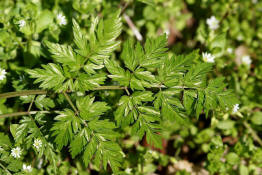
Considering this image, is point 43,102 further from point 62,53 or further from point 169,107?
point 169,107

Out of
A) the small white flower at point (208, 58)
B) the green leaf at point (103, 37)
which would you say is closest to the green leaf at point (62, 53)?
the green leaf at point (103, 37)

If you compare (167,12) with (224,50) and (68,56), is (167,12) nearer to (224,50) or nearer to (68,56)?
(224,50)

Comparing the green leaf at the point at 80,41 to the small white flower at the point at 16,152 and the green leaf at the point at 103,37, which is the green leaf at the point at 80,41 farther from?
the small white flower at the point at 16,152

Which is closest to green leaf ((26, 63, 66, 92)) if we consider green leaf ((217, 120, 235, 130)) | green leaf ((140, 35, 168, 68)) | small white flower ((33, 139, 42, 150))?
small white flower ((33, 139, 42, 150))

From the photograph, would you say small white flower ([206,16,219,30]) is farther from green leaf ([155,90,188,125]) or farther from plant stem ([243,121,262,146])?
green leaf ([155,90,188,125])

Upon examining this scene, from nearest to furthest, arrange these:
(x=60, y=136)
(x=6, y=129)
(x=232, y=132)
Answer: (x=60, y=136)
(x=6, y=129)
(x=232, y=132)

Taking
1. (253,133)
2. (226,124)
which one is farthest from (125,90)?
Answer: (253,133)

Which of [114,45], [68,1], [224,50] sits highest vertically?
[68,1]

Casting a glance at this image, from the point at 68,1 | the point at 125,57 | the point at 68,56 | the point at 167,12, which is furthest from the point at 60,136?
the point at 167,12

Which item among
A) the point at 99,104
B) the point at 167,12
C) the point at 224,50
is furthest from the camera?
the point at 167,12

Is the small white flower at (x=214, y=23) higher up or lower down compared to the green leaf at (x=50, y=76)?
higher up

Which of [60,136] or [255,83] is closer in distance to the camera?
[60,136]
